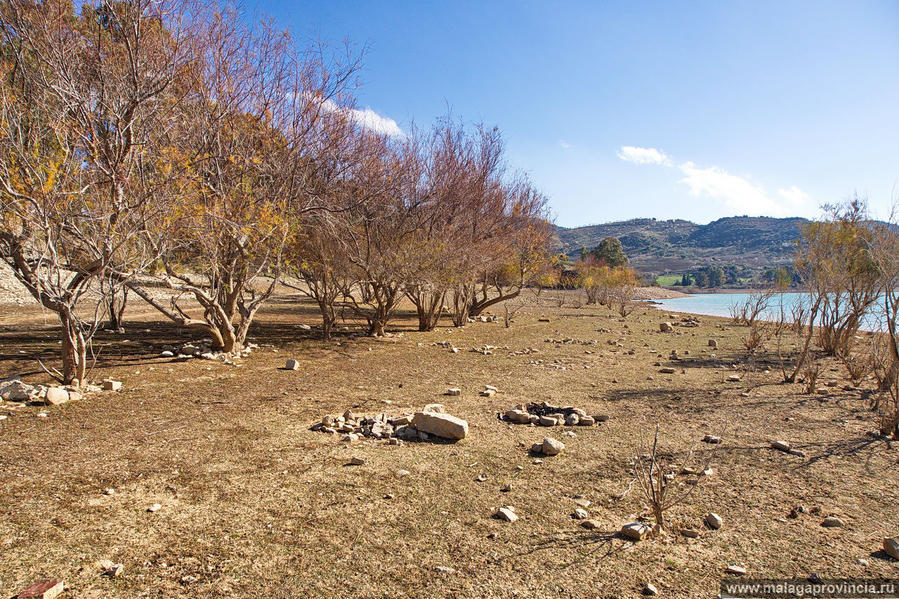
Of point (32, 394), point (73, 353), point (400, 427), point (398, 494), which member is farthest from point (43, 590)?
point (73, 353)

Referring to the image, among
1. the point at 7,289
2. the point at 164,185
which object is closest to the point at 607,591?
the point at 164,185

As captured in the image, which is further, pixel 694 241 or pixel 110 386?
pixel 694 241

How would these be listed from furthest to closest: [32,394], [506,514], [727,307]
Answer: [727,307] < [32,394] < [506,514]

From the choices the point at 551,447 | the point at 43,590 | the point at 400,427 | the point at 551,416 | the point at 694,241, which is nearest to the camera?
the point at 43,590

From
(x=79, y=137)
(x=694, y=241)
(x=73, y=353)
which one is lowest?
(x=73, y=353)

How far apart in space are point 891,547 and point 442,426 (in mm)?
3701

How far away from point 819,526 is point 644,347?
9.93 metres

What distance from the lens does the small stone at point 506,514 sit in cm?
356

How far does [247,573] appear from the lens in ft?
9.30

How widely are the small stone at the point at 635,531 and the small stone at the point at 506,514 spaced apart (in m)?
0.77

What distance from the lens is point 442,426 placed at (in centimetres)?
533

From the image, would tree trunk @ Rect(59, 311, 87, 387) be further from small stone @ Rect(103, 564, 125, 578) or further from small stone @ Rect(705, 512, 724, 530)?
small stone @ Rect(705, 512, 724, 530)

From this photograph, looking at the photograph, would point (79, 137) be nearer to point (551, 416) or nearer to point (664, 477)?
point (551, 416)

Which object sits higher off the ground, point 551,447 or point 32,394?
point 32,394
